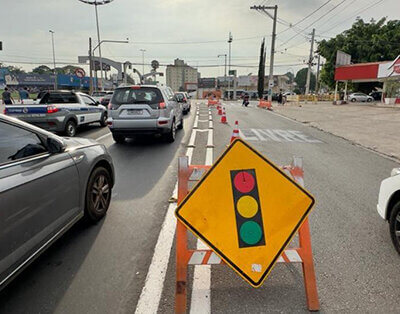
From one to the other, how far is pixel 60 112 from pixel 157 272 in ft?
27.2

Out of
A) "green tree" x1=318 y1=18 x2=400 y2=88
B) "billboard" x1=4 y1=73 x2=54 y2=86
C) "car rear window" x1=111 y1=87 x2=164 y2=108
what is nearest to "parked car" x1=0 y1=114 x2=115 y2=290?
"car rear window" x1=111 y1=87 x2=164 y2=108

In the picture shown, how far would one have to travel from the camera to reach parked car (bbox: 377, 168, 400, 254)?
3221mm

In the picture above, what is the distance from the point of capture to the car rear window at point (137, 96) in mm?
8516

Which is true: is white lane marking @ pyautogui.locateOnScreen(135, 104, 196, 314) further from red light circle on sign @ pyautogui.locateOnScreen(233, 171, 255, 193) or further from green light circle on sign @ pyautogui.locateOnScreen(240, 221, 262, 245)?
red light circle on sign @ pyautogui.locateOnScreen(233, 171, 255, 193)

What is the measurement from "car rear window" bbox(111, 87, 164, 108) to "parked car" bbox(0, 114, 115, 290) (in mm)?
5065

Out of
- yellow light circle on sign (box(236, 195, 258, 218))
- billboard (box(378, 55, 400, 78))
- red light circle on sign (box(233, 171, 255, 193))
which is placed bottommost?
yellow light circle on sign (box(236, 195, 258, 218))

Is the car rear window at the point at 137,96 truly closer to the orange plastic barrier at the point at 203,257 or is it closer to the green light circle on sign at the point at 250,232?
the orange plastic barrier at the point at 203,257

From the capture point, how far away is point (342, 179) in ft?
19.4

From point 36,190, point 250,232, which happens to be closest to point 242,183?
point 250,232

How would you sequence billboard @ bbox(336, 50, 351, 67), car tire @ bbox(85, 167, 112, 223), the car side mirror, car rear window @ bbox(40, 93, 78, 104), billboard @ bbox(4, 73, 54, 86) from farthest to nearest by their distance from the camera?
billboard @ bbox(4, 73, 54, 86) → billboard @ bbox(336, 50, 351, 67) → car rear window @ bbox(40, 93, 78, 104) → car tire @ bbox(85, 167, 112, 223) → the car side mirror

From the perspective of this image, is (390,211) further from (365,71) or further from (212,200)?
(365,71)

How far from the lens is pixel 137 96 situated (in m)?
8.59

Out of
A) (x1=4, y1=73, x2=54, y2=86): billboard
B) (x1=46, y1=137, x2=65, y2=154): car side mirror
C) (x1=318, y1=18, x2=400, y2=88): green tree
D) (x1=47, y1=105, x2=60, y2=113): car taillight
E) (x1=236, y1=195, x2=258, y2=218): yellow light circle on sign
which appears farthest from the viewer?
(x1=4, y1=73, x2=54, y2=86): billboard

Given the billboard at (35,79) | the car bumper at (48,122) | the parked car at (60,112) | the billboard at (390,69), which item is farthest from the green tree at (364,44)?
the billboard at (35,79)
